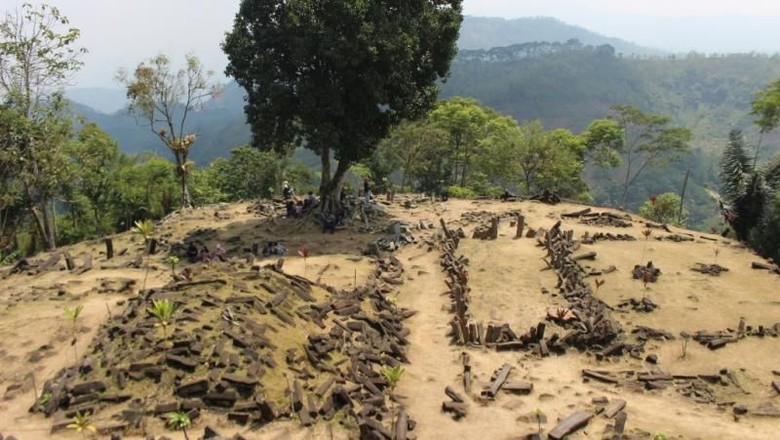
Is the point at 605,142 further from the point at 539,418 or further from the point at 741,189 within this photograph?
the point at 539,418

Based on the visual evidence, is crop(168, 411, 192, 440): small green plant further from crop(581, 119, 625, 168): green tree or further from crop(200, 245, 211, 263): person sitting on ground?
crop(581, 119, 625, 168): green tree

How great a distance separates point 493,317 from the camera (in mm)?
18719

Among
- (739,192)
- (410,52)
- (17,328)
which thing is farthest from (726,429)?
(739,192)

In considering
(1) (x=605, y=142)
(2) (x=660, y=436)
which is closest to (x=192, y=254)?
(2) (x=660, y=436)

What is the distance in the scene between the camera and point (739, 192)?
2922 centimetres

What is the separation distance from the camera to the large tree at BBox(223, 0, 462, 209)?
80.6ft

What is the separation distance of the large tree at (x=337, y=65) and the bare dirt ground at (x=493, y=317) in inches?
199

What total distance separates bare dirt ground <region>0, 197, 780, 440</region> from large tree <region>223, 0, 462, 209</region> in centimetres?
505

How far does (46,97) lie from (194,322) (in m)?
21.8

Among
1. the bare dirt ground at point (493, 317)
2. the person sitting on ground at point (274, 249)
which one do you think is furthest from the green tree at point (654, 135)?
the person sitting on ground at point (274, 249)

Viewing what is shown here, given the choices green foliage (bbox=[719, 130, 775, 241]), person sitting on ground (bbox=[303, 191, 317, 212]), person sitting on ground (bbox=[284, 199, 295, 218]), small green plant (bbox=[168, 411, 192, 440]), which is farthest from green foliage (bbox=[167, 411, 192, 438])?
green foliage (bbox=[719, 130, 775, 241])

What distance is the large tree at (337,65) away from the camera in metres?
24.6

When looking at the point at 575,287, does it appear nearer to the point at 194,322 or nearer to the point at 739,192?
the point at 194,322

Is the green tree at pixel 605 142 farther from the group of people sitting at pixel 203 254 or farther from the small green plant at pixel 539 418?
the small green plant at pixel 539 418
